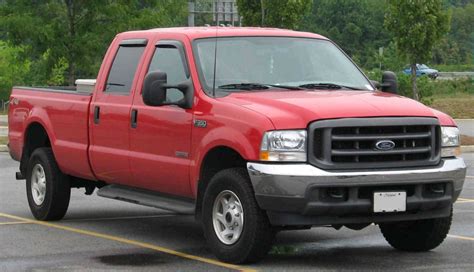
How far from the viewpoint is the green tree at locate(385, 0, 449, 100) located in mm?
27812

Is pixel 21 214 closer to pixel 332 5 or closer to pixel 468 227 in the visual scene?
pixel 468 227

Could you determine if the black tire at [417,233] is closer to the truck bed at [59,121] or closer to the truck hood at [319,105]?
the truck hood at [319,105]

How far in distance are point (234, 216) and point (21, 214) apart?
14.4 feet

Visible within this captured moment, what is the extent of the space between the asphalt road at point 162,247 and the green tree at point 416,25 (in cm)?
1529

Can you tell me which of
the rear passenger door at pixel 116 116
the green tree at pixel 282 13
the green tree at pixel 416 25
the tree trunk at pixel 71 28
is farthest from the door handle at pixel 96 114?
the tree trunk at pixel 71 28

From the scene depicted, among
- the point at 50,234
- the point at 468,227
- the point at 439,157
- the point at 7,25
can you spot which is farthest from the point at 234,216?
the point at 7,25

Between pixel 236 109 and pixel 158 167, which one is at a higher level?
pixel 236 109

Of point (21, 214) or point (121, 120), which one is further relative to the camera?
point (21, 214)

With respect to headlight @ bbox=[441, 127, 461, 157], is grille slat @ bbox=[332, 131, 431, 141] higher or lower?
higher

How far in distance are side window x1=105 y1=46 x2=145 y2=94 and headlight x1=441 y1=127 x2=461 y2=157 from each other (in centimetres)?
317

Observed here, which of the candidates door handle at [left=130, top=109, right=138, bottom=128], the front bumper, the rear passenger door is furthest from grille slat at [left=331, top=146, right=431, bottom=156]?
the rear passenger door

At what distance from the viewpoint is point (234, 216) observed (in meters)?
9.09

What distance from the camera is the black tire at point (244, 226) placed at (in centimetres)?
883

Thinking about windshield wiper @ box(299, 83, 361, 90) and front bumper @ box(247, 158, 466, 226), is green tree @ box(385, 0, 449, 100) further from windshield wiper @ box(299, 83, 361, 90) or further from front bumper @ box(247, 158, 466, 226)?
front bumper @ box(247, 158, 466, 226)
